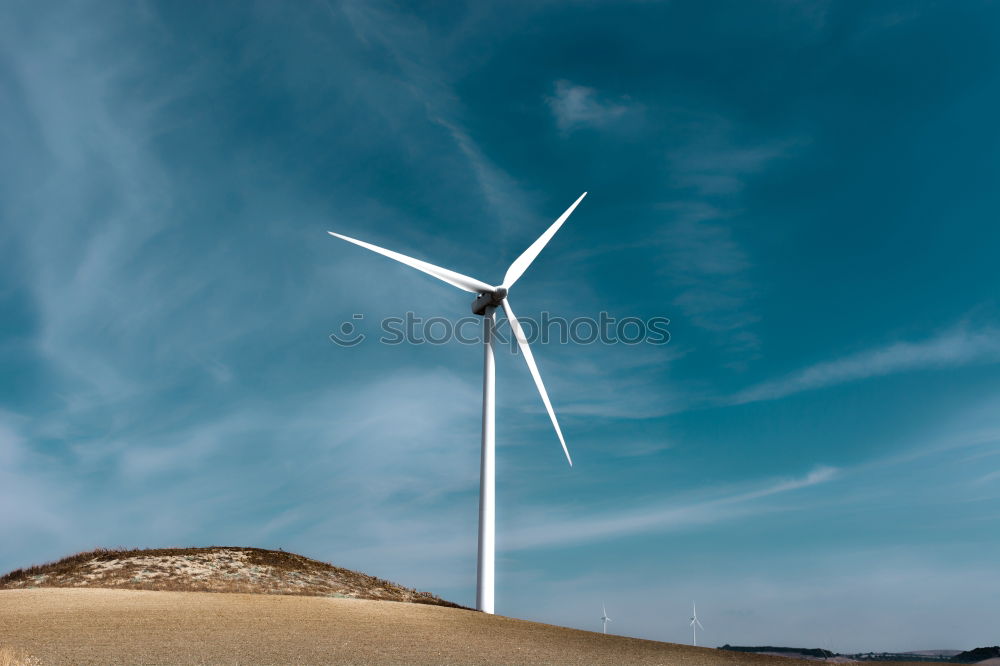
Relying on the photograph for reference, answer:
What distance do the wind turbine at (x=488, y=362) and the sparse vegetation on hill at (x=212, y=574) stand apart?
359cm

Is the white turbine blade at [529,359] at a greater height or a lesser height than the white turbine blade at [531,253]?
lesser

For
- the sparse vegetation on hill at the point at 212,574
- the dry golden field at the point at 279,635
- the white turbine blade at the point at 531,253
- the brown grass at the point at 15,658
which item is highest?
the white turbine blade at the point at 531,253

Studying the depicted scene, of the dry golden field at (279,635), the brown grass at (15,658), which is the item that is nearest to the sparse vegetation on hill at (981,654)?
the dry golden field at (279,635)

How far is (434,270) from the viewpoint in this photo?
4819 cm

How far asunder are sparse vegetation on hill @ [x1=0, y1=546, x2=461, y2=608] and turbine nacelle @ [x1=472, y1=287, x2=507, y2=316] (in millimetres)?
17191

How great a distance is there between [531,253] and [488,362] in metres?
10.2

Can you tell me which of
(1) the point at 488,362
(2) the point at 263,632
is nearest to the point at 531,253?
(1) the point at 488,362

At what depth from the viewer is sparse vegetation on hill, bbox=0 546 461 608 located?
135ft

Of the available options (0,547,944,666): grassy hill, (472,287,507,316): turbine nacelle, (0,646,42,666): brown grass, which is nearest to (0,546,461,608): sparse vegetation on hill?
(0,547,944,666): grassy hill

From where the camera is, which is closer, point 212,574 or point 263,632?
point 263,632

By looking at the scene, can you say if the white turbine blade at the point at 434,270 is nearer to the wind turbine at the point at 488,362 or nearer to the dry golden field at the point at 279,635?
the wind turbine at the point at 488,362

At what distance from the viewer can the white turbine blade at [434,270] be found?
4748cm

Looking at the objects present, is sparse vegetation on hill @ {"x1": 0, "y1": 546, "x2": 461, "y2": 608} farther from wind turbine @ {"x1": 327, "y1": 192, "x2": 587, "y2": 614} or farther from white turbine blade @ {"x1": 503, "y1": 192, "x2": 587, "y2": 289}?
white turbine blade @ {"x1": 503, "y1": 192, "x2": 587, "y2": 289}

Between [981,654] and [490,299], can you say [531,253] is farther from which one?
[981,654]
